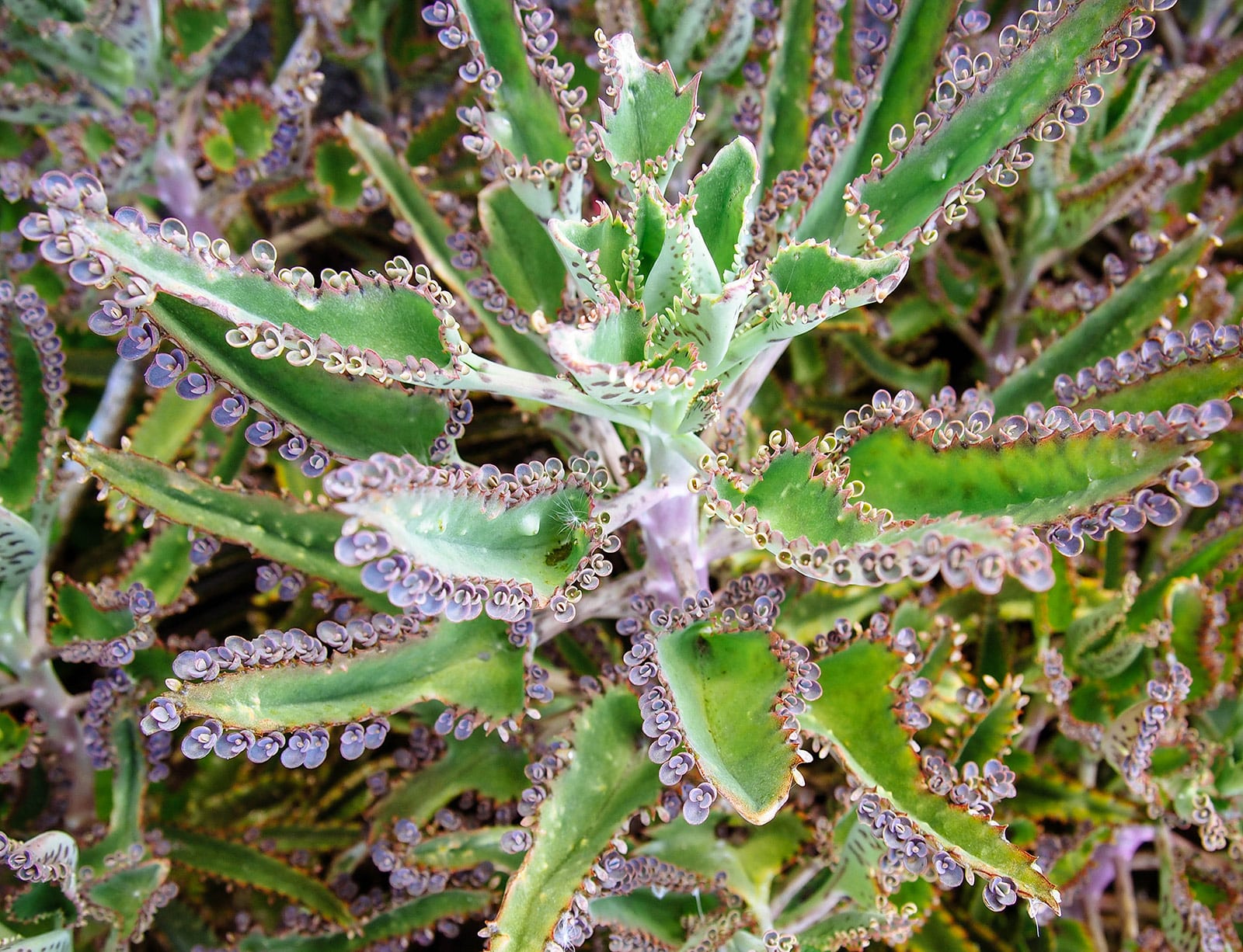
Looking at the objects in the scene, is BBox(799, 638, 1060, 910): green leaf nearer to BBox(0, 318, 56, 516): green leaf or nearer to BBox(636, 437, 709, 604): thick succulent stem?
BBox(636, 437, 709, 604): thick succulent stem

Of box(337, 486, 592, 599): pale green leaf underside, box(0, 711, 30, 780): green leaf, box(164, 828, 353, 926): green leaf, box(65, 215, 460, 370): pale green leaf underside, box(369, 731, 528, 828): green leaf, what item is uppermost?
Result: box(65, 215, 460, 370): pale green leaf underside

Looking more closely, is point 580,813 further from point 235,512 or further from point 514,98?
point 514,98

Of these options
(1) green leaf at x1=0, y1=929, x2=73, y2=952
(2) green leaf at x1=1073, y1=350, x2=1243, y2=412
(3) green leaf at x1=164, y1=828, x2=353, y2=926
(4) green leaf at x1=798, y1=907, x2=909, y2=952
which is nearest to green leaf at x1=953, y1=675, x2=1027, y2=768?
(4) green leaf at x1=798, y1=907, x2=909, y2=952

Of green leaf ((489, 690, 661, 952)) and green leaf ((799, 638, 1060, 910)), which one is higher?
green leaf ((799, 638, 1060, 910))

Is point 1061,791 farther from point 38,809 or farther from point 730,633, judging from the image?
point 38,809

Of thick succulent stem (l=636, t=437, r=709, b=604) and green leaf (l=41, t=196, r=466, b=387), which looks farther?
thick succulent stem (l=636, t=437, r=709, b=604)

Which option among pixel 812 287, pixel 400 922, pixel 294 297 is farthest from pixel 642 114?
pixel 400 922

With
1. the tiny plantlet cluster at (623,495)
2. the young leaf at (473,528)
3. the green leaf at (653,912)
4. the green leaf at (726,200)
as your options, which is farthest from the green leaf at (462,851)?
the green leaf at (726,200)

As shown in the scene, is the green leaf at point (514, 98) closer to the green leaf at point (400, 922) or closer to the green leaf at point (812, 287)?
the green leaf at point (812, 287)

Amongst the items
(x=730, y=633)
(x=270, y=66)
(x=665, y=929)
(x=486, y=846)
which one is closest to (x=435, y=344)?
(x=730, y=633)
